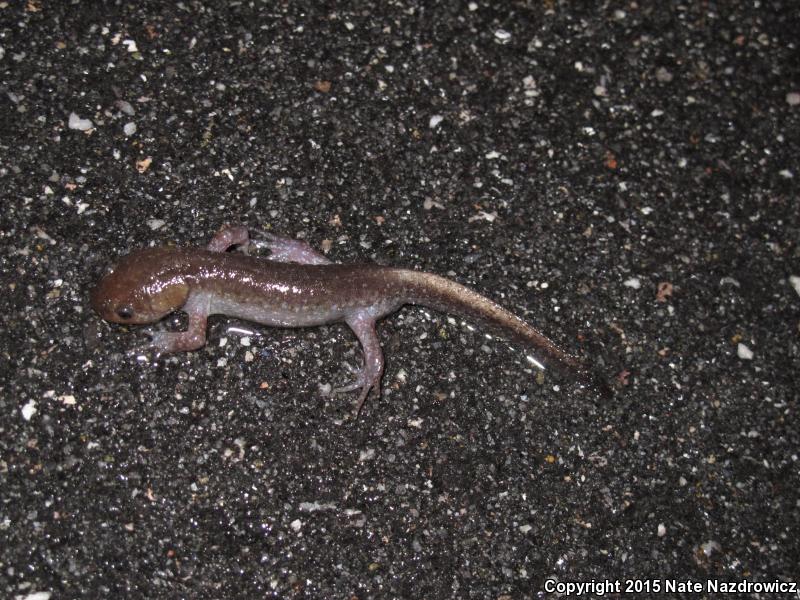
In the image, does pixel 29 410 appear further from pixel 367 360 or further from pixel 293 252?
pixel 367 360

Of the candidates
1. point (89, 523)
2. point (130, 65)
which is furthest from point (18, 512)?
point (130, 65)

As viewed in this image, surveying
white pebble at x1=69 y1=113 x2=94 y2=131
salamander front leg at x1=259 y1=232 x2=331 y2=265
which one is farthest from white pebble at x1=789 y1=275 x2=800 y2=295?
white pebble at x1=69 y1=113 x2=94 y2=131

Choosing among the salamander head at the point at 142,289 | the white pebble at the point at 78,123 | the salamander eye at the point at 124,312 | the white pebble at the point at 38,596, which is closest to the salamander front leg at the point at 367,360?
the salamander head at the point at 142,289

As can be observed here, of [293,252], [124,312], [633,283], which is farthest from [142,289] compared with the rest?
[633,283]

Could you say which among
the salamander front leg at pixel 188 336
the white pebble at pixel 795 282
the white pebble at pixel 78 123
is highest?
the white pebble at pixel 78 123

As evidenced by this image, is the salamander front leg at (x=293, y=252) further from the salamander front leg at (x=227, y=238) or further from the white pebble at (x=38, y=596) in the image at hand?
the white pebble at (x=38, y=596)
